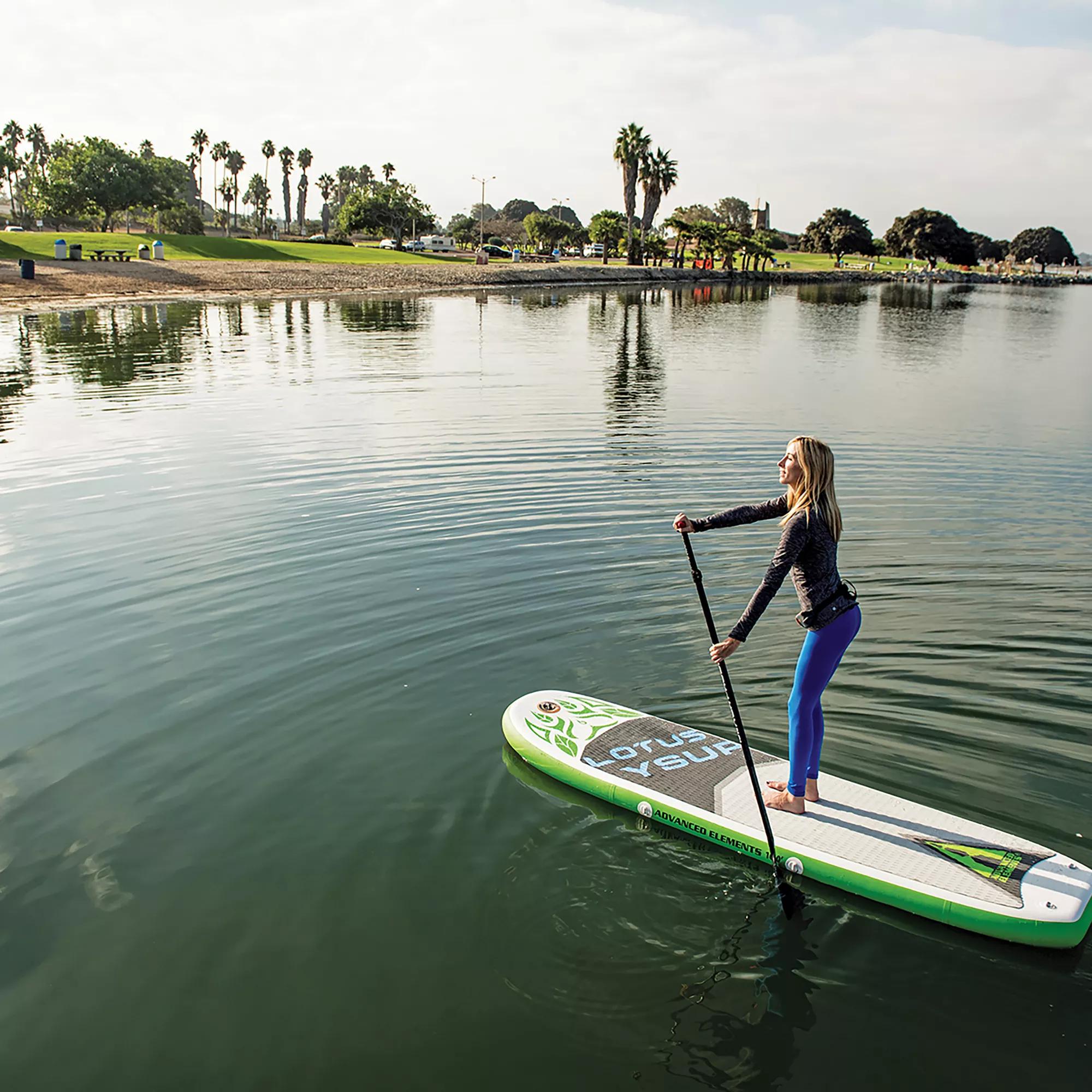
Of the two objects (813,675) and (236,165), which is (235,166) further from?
(813,675)

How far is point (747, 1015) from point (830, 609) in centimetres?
264

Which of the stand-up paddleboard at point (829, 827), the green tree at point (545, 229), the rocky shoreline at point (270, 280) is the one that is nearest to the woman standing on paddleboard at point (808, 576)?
the stand-up paddleboard at point (829, 827)

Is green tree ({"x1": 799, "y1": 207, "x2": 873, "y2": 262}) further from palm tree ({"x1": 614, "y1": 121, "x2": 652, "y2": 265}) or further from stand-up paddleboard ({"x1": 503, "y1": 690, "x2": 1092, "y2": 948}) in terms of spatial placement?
stand-up paddleboard ({"x1": 503, "y1": 690, "x2": 1092, "y2": 948})

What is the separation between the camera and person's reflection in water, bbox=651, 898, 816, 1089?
5031 mm

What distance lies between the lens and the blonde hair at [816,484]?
5.86 m

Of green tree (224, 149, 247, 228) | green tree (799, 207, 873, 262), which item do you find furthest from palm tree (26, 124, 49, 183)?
green tree (799, 207, 873, 262)

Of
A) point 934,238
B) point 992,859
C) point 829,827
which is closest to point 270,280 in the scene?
point 829,827

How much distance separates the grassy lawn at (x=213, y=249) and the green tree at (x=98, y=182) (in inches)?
158

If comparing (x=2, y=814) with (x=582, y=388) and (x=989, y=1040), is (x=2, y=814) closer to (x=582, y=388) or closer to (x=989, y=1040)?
(x=989, y=1040)

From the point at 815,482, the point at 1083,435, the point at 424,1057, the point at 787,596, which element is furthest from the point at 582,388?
the point at 424,1057

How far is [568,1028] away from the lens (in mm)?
5270

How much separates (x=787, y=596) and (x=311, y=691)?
19.7 feet

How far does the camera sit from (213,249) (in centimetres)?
8700

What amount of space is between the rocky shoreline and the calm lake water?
141 ft
